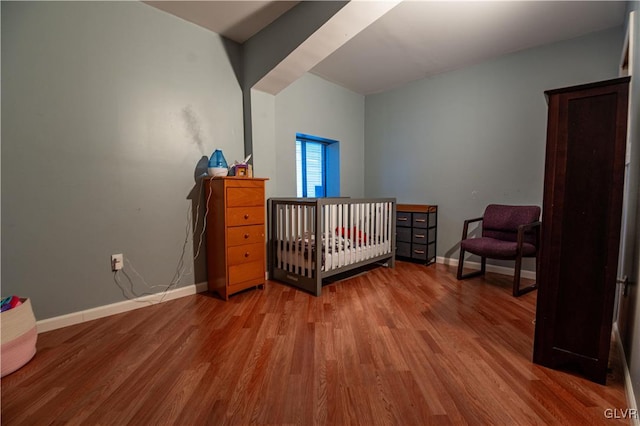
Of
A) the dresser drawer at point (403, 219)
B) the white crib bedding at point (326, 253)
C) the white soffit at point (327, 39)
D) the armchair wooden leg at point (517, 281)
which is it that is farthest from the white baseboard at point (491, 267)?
the white soffit at point (327, 39)

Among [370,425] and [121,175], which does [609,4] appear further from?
[121,175]

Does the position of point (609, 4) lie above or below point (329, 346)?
above

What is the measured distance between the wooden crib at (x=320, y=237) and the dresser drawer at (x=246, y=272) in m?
0.28

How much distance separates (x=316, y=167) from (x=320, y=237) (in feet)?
5.85

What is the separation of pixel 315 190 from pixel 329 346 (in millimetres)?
2591

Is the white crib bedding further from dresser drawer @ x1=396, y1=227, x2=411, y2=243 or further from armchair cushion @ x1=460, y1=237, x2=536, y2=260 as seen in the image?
armchair cushion @ x1=460, y1=237, x2=536, y2=260

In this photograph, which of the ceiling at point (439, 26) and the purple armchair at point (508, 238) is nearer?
the ceiling at point (439, 26)

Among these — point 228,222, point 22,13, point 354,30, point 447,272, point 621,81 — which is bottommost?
point 447,272

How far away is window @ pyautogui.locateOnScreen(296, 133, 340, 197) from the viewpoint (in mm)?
3627

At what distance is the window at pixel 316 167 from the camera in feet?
11.9

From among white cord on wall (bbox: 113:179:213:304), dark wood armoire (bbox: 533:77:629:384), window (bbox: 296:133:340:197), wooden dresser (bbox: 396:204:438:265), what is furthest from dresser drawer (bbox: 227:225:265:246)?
dark wood armoire (bbox: 533:77:629:384)

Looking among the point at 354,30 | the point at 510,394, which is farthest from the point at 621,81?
the point at 354,30

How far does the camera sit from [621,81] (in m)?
1.15

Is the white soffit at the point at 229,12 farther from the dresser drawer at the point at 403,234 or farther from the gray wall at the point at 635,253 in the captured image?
the dresser drawer at the point at 403,234
